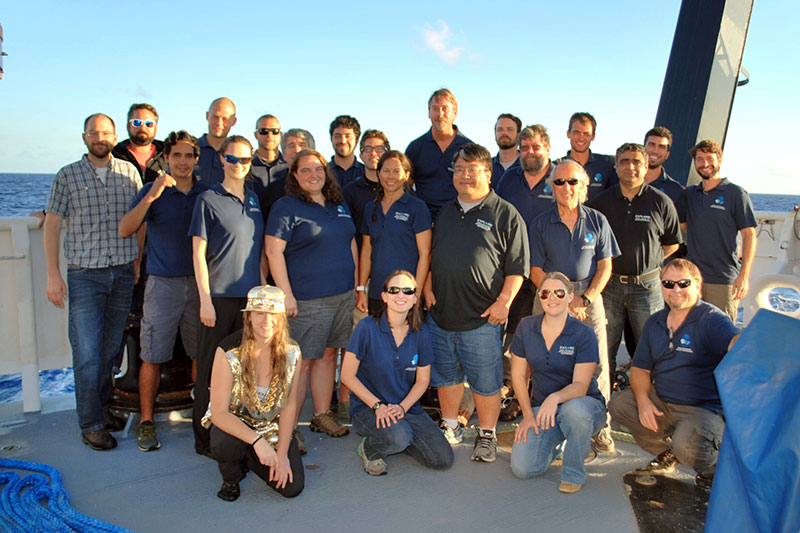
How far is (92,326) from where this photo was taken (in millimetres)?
3936

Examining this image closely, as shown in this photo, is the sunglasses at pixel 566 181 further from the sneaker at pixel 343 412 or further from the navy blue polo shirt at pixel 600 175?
the sneaker at pixel 343 412

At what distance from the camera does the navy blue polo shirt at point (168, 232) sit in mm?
3971

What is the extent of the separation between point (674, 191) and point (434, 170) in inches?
85.7

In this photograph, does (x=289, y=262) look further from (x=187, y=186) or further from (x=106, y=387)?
(x=106, y=387)

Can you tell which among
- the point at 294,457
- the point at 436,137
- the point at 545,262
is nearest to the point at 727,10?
the point at 436,137

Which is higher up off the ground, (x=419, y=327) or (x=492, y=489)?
(x=419, y=327)

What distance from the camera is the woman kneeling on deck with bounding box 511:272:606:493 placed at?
3.49 m

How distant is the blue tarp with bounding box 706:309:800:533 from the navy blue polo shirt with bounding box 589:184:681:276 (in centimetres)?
195

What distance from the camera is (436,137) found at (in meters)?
5.02

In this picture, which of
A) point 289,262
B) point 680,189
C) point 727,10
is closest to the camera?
point 289,262

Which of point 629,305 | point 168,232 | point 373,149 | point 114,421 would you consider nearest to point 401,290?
point 373,149

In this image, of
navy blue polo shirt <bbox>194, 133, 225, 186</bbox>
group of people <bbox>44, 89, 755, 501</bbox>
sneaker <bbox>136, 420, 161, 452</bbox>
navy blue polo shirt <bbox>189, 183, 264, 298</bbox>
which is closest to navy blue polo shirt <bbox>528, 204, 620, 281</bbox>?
group of people <bbox>44, 89, 755, 501</bbox>

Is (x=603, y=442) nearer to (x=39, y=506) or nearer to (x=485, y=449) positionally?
(x=485, y=449)

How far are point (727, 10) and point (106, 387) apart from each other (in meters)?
8.45
